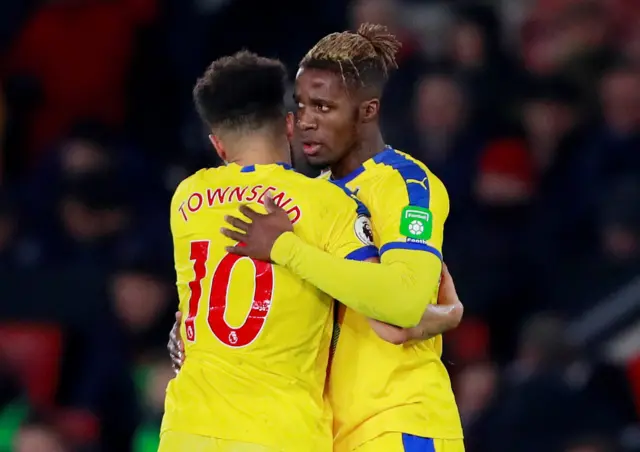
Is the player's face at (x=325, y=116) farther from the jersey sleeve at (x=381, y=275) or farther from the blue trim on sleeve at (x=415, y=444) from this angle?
the blue trim on sleeve at (x=415, y=444)

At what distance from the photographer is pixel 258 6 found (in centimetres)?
910

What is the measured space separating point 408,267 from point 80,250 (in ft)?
13.5

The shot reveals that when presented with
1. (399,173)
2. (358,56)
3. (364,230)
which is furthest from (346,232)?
(358,56)

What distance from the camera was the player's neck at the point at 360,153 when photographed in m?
4.51

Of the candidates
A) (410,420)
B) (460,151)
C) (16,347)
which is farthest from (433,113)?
(410,420)

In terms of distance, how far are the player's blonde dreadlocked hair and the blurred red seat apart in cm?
337

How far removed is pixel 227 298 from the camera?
13.3 feet

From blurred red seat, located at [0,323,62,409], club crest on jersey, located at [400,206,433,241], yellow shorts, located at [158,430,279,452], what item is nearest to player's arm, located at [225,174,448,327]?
club crest on jersey, located at [400,206,433,241]

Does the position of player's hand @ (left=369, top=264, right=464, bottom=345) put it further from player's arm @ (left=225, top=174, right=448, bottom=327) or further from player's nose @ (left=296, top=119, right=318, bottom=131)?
player's nose @ (left=296, top=119, right=318, bottom=131)

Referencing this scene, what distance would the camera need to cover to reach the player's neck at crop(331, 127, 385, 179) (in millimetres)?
4508

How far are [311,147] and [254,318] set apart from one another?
0.67 metres

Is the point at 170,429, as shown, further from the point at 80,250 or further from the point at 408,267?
the point at 80,250

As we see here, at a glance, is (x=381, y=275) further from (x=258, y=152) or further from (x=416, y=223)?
(x=258, y=152)

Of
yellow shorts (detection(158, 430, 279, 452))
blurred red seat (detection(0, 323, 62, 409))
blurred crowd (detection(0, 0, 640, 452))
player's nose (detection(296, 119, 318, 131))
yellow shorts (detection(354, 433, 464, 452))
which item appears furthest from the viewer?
blurred red seat (detection(0, 323, 62, 409))
